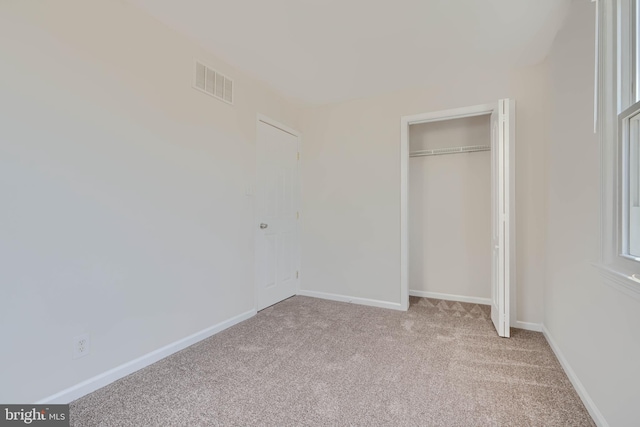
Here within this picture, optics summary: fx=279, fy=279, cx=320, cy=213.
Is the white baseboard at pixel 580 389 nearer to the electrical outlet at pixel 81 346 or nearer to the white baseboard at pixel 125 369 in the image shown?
the white baseboard at pixel 125 369

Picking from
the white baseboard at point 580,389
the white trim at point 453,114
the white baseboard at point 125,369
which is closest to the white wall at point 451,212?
the white trim at point 453,114

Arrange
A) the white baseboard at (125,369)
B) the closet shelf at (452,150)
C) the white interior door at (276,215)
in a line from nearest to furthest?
the white baseboard at (125,369)
the white interior door at (276,215)
the closet shelf at (452,150)

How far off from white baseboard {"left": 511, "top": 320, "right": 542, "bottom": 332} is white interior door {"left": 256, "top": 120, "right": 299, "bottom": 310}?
2.46 meters

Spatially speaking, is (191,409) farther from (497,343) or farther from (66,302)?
(497,343)

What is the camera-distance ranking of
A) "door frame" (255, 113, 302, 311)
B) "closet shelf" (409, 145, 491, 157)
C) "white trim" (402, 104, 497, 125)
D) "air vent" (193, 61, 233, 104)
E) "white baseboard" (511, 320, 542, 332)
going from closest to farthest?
"air vent" (193, 61, 233, 104) < "white baseboard" (511, 320, 542, 332) < "white trim" (402, 104, 497, 125) < "door frame" (255, 113, 302, 311) < "closet shelf" (409, 145, 491, 157)

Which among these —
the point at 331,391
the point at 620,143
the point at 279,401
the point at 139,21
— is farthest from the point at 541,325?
the point at 139,21

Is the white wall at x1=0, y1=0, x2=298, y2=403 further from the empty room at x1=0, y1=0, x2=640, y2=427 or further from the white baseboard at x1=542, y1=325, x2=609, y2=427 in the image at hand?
the white baseboard at x1=542, y1=325, x2=609, y2=427

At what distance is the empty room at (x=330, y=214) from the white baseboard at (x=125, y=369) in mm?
14

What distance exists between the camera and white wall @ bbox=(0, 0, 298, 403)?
4.75 ft

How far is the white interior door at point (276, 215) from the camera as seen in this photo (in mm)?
3109

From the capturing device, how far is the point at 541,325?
8.54 ft

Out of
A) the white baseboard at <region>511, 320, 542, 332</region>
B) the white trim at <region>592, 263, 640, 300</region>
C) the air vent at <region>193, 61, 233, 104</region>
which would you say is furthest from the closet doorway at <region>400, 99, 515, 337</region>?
the air vent at <region>193, 61, 233, 104</region>

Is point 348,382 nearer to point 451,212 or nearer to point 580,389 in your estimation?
point 580,389

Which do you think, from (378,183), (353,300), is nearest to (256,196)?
(378,183)
